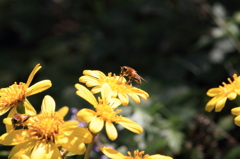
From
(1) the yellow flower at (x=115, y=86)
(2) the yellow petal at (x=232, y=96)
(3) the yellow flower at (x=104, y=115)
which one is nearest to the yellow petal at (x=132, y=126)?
(3) the yellow flower at (x=104, y=115)

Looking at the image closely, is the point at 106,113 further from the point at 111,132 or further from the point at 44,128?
the point at 44,128

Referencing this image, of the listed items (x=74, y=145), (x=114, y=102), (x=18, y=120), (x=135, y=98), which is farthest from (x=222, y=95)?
(x=18, y=120)

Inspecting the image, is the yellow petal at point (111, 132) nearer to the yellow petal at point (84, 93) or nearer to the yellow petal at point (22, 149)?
the yellow petal at point (84, 93)

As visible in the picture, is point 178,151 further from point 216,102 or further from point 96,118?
point 96,118

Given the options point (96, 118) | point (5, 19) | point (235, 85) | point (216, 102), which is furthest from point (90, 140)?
point (5, 19)

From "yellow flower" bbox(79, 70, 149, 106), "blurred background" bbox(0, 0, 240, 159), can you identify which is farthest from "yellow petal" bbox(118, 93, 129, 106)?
"blurred background" bbox(0, 0, 240, 159)
